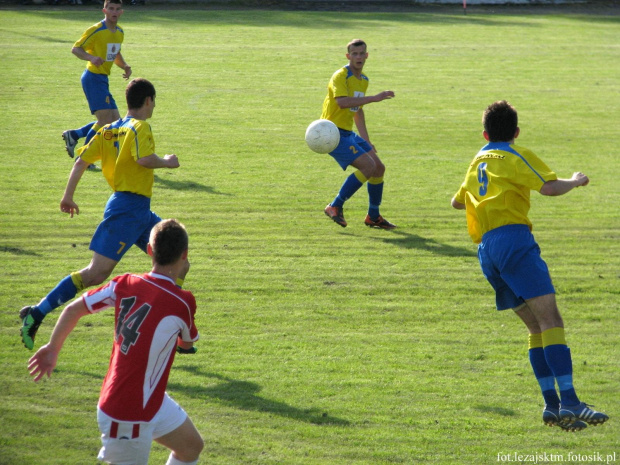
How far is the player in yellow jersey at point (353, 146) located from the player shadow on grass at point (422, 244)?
0.39 meters

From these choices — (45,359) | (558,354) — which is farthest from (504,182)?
(45,359)

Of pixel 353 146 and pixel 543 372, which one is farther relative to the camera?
pixel 353 146

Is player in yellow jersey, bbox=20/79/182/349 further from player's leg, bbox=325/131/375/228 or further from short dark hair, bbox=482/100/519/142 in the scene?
player's leg, bbox=325/131/375/228

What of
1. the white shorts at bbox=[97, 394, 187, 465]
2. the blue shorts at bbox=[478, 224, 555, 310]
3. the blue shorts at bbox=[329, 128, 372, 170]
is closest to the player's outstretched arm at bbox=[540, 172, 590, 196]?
the blue shorts at bbox=[478, 224, 555, 310]

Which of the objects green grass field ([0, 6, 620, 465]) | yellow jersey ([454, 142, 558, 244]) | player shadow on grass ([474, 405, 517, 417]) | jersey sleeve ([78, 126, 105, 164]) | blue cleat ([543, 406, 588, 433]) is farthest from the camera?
jersey sleeve ([78, 126, 105, 164])

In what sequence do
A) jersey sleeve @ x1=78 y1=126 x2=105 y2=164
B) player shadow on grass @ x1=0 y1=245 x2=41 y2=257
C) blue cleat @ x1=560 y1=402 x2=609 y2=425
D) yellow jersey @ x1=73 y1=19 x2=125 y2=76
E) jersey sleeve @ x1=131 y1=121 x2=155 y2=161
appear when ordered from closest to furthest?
blue cleat @ x1=560 y1=402 x2=609 y2=425, jersey sleeve @ x1=131 y1=121 x2=155 y2=161, jersey sleeve @ x1=78 y1=126 x2=105 y2=164, player shadow on grass @ x1=0 y1=245 x2=41 y2=257, yellow jersey @ x1=73 y1=19 x2=125 y2=76

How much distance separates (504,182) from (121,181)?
3379 mm

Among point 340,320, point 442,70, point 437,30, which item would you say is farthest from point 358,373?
point 437,30

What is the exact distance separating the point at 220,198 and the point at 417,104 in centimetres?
932

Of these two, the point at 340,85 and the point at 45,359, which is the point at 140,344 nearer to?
the point at 45,359

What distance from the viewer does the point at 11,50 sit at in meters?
23.6

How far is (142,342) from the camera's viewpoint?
13.9 ft

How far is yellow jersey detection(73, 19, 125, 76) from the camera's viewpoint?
13.0m

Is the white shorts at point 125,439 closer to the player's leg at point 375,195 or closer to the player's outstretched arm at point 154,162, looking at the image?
the player's outstretched arm at point 154,162
